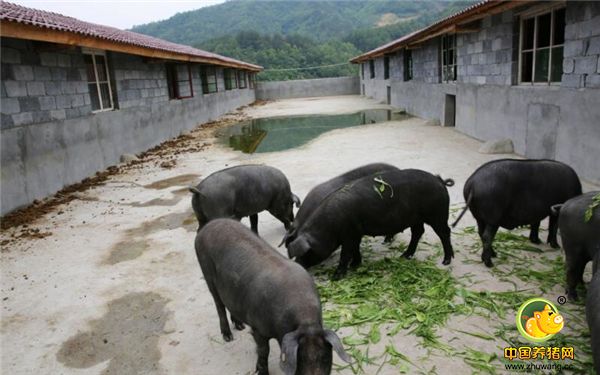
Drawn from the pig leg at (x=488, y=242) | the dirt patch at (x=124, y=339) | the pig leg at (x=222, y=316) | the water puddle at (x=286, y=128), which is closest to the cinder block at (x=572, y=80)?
the pig leg at (x=488, y=242)

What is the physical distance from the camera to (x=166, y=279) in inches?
192

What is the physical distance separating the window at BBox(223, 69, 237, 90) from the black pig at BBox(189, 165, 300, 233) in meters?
23.3

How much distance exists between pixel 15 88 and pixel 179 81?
407 inches

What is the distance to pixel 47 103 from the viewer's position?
8.56 m

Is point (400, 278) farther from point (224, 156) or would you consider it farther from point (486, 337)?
point (224, 156)

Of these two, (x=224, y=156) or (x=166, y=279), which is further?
(x=224, y=156)

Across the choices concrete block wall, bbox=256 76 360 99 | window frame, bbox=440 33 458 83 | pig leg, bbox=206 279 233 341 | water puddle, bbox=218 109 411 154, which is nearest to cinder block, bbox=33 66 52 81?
water puddle, bbox=218 109 411 154

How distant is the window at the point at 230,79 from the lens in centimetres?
2812

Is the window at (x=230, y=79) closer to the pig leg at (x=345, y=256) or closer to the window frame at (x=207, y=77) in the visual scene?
the window frame at (x=207, y=77)

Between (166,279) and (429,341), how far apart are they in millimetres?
2864

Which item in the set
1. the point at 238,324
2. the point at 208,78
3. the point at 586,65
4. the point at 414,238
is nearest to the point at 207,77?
the point at 208,78

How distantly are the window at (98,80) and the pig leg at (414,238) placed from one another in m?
8.91

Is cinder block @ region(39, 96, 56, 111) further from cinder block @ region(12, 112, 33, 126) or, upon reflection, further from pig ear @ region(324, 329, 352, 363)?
pig ear @ region(324, 329, 352, 363)

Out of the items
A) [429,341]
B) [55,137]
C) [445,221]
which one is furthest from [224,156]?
[429,341]
